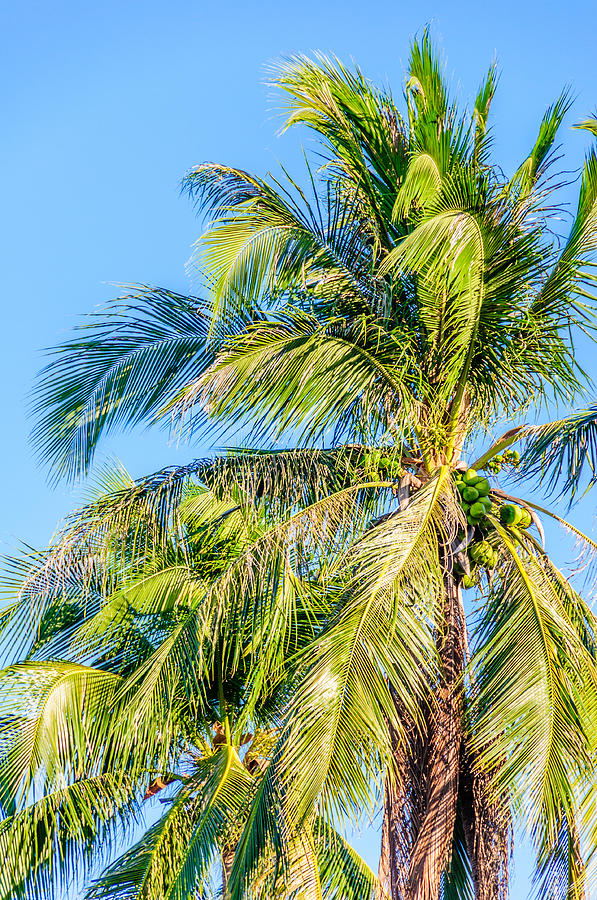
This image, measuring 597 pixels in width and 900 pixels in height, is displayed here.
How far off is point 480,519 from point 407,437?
809 mm

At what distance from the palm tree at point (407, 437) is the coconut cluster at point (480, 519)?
19 millimetres

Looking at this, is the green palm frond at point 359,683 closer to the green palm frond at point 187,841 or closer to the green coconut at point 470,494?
the green coconut at point 470,494

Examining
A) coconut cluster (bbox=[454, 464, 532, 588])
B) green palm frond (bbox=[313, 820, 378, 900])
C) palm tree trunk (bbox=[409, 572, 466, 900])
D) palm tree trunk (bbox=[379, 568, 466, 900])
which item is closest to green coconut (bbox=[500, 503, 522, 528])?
coconut cluster (bbox=[454, 464, 532, 588])

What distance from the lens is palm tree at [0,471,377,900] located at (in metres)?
7.86

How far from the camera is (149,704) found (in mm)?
7926

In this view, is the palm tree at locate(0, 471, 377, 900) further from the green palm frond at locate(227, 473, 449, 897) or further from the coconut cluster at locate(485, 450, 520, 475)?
the coconut cluster at locate(485, 450, 520, 475)

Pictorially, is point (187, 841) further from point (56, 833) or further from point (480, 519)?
point (480, 519)

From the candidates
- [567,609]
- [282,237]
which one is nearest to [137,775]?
[567,609]

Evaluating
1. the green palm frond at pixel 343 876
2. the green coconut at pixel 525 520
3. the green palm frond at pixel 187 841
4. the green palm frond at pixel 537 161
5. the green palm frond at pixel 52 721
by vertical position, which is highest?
the green palm frond at pixel 537 161

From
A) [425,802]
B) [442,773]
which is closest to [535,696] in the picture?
[442,773]

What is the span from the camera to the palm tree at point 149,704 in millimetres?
7859

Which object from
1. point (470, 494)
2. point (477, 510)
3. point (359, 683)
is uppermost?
point (470, 494)

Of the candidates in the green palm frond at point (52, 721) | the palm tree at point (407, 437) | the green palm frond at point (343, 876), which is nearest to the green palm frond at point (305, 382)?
the palm tree at point (407, 437)

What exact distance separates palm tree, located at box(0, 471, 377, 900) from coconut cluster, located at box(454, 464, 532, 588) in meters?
1.22
